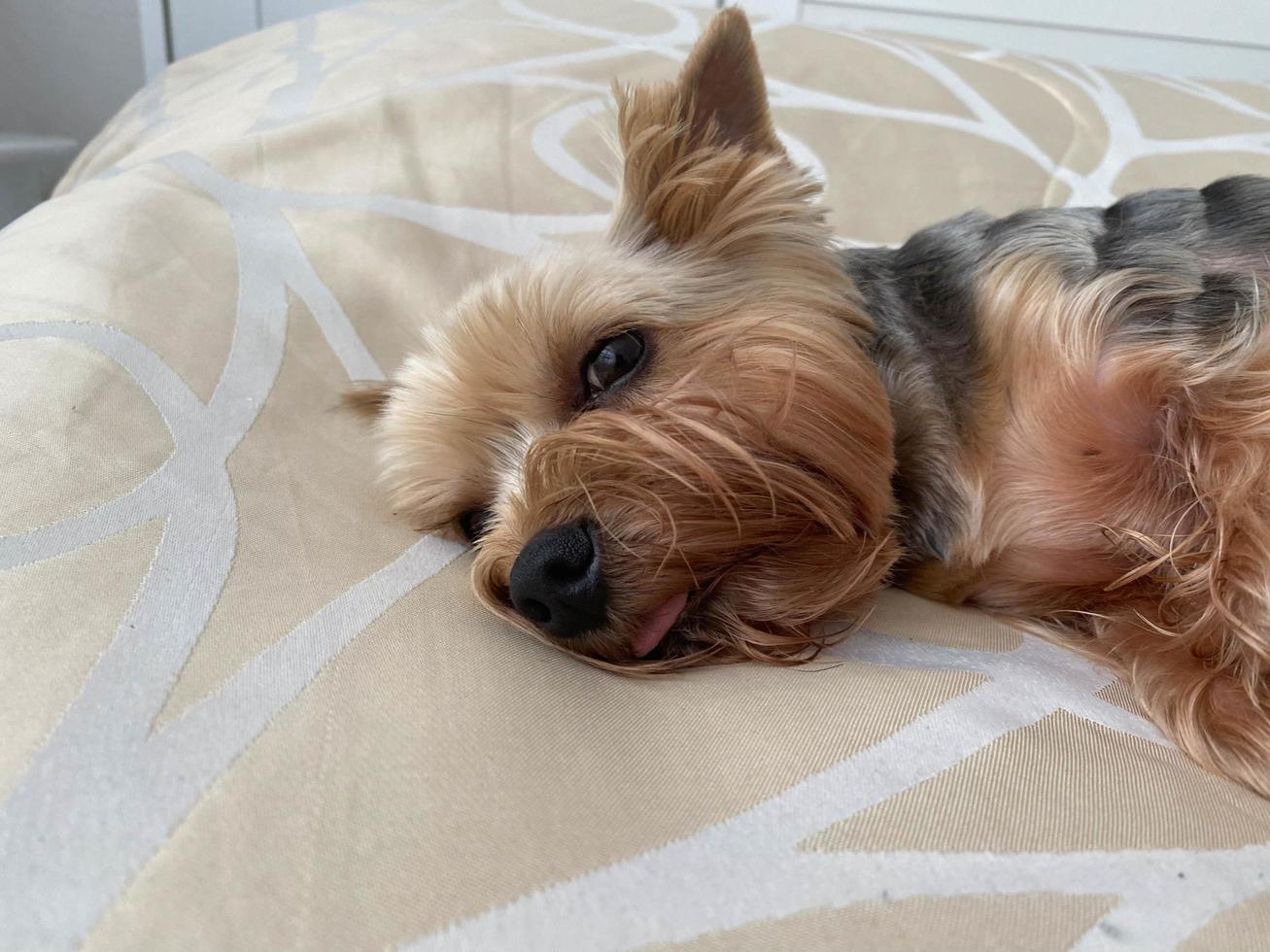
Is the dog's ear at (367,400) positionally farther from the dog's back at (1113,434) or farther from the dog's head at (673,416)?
the dog's back at (1113,434)

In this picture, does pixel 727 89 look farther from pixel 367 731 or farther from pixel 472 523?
pixel 367 731

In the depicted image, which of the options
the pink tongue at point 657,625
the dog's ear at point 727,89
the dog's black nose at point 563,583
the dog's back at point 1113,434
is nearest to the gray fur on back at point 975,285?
the dog's back at point 1113,434

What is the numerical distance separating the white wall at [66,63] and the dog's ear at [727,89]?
3.77 metres

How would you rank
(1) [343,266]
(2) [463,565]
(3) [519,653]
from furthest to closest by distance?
(1) [343,266], (2) [463,565], (3) [519,653]

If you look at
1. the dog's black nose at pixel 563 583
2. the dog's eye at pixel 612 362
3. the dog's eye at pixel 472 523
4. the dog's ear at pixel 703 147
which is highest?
the dog's ear at pixel 703 147

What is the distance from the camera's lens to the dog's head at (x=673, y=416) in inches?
43.7

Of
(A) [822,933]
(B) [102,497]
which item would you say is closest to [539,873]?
(A) [822,933]

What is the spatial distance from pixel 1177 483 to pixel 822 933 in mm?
857

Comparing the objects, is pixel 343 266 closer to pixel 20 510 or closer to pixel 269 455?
pixel 269 455

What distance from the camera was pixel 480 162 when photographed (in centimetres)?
217

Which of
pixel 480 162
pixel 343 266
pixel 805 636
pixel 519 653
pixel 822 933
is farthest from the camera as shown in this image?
pixel 480 162

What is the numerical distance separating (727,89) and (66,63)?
393cm

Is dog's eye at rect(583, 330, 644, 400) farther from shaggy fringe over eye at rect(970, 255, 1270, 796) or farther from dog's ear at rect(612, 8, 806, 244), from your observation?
shaggy fringe over eye at rect(970, 255, 1270, 796)

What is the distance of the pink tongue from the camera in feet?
3.66
